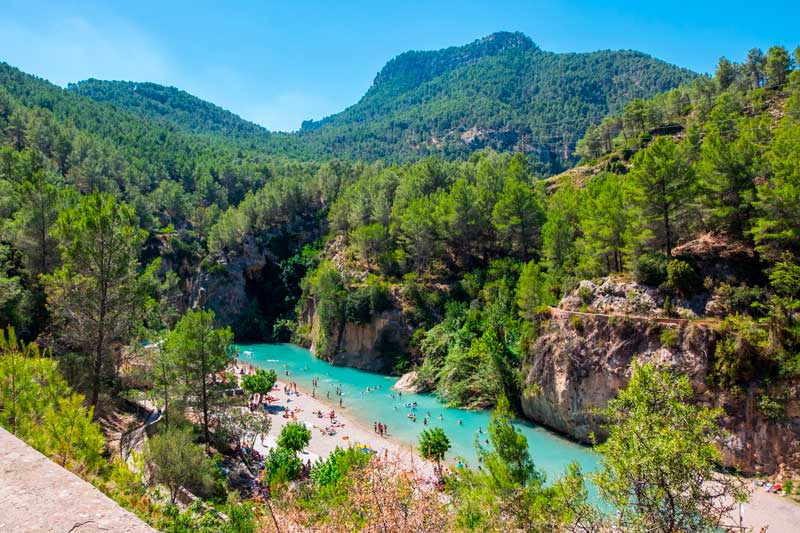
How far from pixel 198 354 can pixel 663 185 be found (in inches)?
1174

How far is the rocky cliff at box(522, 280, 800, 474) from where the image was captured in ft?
73.0

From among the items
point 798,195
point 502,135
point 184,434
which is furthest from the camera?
point 502,135

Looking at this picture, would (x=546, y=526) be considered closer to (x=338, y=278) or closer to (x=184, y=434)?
(x=184, y=434)

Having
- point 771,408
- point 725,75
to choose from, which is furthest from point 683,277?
point 725,75

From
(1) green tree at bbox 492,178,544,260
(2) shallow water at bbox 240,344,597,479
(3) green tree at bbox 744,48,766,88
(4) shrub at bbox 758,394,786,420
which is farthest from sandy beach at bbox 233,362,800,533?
(3) green tree at bbox 744,48,766,88

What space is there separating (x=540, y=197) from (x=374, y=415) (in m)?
33.4

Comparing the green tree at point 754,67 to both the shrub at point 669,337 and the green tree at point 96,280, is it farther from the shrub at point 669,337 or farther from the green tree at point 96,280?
the green tree at point 96,280

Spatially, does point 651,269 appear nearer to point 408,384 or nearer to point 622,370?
point 622,370

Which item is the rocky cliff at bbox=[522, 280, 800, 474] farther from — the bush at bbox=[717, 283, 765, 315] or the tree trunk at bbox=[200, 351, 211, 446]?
the tree trunk at bbox=[200, 351, 211, 446]

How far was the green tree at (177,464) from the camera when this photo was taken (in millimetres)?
17312

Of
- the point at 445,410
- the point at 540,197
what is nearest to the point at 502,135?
the point at 540,197

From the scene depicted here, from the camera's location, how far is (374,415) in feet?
126

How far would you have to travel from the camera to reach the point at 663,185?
29.1 metres

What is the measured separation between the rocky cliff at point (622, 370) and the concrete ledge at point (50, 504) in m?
21.6
